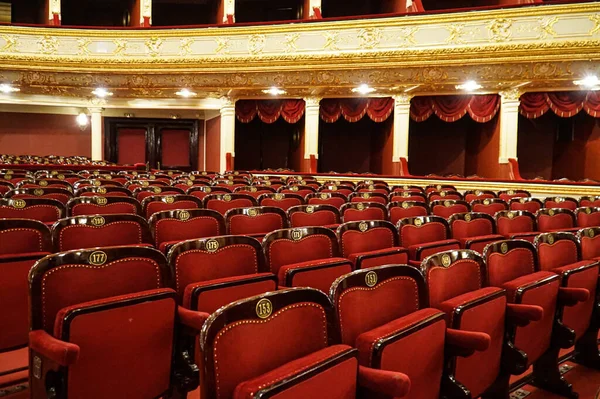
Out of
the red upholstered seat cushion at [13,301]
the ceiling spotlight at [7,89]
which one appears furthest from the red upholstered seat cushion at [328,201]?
the ceiling spotlight at [7,89]

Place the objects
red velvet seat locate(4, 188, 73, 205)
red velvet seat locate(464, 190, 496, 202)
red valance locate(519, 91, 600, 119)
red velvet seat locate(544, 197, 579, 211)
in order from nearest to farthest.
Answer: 1. red velvet seat locate(4, 188, 73, 205)
2. red velvet seat locate(544, 197, 579, 211)
3. red velvet seat locate(464, 190, 496, 202)
4. red valance locate(519, 91, 600, 119)

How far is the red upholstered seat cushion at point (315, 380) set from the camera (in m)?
1.15

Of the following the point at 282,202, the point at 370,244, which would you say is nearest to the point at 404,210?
the point at 282,202

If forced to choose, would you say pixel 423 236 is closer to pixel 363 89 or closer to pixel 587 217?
pixel 587 217

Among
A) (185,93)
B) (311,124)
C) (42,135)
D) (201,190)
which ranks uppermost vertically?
(185,93)

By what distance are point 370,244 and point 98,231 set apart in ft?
5.07

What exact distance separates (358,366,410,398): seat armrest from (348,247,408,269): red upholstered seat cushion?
4.07 feet

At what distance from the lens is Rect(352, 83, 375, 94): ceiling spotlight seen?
33.1ft

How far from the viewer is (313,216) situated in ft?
12.4

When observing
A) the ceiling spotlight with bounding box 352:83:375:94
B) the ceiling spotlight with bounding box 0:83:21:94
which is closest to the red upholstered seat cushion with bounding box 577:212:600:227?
the ceiling spotlight with bounding box 352:83:375:94

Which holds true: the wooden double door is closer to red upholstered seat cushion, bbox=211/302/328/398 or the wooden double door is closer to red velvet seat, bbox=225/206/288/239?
red velvet seat, bbox=225/206/288/239

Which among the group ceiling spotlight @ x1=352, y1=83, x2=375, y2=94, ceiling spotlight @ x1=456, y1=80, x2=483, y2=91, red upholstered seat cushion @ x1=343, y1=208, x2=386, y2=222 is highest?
ceiling spotlight @ x1=352, y1=83, x2=375, y2=94

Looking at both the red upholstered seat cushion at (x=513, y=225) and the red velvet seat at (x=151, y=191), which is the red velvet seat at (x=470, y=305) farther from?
the red velvet seat at (x=151, y=191)

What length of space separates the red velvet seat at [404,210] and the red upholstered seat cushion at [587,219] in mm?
1408
